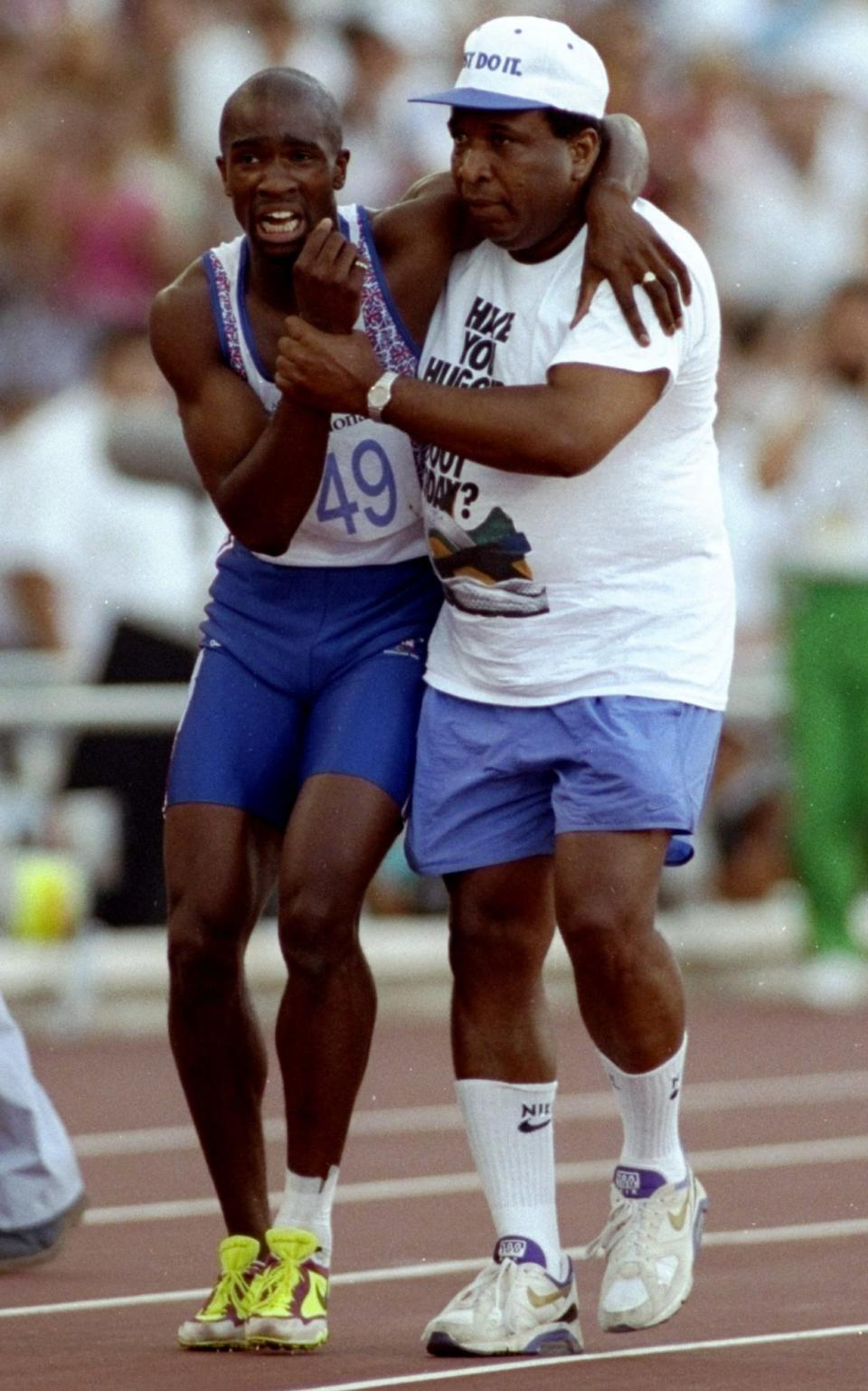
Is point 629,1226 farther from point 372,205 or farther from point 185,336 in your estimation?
point 372,205

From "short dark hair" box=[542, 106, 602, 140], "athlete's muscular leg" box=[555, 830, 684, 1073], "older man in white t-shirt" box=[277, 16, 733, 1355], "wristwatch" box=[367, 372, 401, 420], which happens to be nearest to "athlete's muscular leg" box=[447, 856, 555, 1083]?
"older man in white t-shirt" box=[277, 16, 733, 1355]

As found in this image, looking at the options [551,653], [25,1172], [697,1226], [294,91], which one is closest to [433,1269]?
[25,1172]

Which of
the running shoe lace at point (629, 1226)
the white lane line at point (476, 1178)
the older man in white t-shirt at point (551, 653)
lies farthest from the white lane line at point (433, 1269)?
the white lane line at point (476, 1178)

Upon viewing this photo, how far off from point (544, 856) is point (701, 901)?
289 inches

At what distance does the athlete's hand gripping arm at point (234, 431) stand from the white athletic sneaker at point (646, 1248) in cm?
134

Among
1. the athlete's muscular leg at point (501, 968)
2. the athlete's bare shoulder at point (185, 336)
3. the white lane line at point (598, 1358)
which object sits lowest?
the white lane line at point (598, 1358)

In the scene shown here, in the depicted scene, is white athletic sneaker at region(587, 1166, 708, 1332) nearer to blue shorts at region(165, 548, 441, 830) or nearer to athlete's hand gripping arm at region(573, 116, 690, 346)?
blue shorts at region(165, 548, 441, 830)

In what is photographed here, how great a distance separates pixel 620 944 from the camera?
17.0 ft

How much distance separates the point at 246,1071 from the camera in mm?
5539

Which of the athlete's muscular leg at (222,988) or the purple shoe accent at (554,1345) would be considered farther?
the athlete's muscular leg at (222,988)

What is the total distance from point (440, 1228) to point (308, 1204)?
1775mm

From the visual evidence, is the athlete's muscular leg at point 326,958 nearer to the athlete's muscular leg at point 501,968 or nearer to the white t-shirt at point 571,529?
the athlete's muscular leg at point 501,968

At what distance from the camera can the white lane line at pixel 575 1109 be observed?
28.4ft

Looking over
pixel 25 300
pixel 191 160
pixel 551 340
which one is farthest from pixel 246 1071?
pixel 191 160
